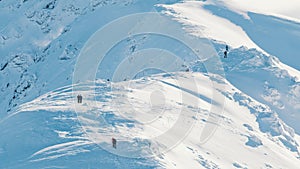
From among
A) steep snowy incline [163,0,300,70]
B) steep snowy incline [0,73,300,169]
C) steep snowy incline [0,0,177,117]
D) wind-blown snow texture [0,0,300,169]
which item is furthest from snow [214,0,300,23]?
steep snowy incline [0,73,300,169]

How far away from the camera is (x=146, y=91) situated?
30.7m

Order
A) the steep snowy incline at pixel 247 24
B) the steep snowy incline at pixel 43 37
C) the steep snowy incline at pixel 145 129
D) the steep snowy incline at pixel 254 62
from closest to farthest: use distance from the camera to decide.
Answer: the steep snowy incline at pixel 145 129 → the steep snowy incline at pixel 254 62 → the steep snowy incline at pixel 247 24 → the steep snowy incline at pixel 43 37

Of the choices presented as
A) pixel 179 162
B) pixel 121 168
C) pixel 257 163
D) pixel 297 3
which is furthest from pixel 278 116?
pixel 297 3

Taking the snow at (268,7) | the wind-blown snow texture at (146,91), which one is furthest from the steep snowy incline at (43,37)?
the snow at (268,7)

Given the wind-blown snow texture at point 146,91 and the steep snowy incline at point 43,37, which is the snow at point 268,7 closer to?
the wind-blown snow texture at point 146,91

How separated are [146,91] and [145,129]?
742cm

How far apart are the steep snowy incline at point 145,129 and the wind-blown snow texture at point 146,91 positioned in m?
0.06

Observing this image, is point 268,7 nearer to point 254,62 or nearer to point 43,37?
point 254,62

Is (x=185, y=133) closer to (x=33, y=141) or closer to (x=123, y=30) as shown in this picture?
(x=33, y=141)

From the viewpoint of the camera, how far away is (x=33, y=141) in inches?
865

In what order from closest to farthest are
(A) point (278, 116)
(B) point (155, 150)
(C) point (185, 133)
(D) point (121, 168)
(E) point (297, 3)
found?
(D) point (121, 168)
(B) point (155, 150)
(C) point (185, 133)
(A) point (278, 116)
(E) point (297, 3)

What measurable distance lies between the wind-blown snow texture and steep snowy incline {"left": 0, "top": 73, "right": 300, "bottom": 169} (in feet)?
0.21

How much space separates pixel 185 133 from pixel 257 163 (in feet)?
12.1

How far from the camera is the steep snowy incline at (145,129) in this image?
2067 centimetres
